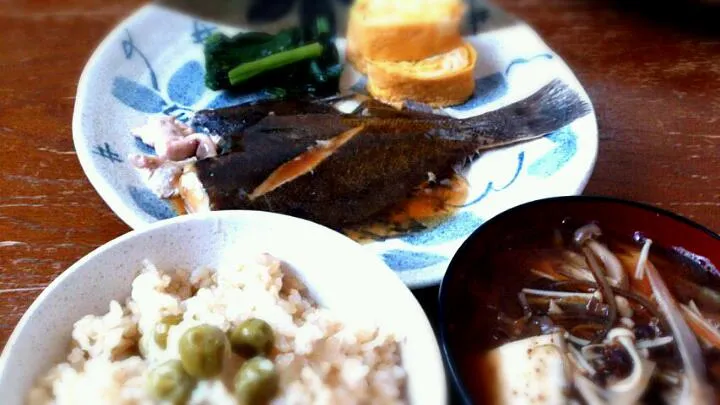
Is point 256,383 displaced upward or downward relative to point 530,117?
upward

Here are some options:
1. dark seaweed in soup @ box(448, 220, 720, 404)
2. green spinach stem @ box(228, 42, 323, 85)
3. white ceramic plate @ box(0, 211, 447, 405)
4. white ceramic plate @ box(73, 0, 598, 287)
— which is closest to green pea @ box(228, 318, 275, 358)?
white ceramic plate @ box(0, 211, 447, 405)

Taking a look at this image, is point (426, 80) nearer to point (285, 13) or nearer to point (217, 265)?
point (285, 13)

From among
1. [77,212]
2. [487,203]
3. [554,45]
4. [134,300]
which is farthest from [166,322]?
[554,45]

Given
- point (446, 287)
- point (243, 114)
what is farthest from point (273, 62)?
point (446, 287)

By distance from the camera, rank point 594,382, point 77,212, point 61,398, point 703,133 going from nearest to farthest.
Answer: point 61,398 < point 594,382 < point 77,212 < point 703,133

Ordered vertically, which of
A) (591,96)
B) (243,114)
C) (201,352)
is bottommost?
(591,96)

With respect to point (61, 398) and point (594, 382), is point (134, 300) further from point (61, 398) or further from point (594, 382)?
point (594, 382)
